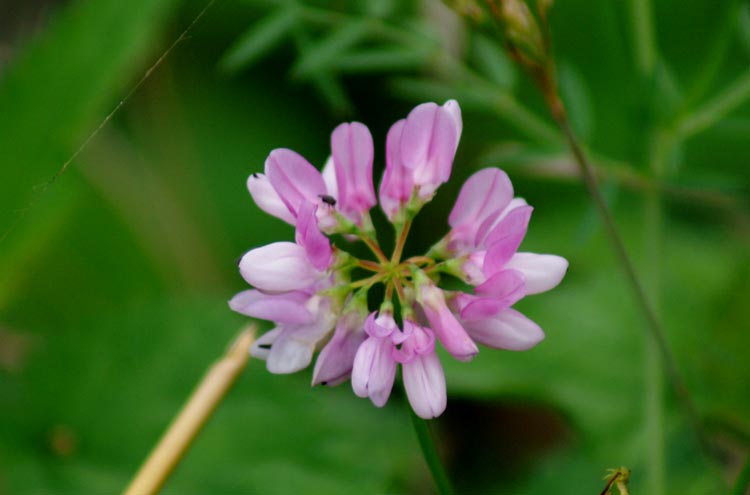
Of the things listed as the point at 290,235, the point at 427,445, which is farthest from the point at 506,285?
the point at 290,235

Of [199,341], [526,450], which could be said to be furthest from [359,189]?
[526,450]

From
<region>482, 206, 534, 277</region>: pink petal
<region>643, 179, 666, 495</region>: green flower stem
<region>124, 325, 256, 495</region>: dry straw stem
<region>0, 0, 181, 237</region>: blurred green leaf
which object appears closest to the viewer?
<region>482, 206, 534, 277</region>: pink petal

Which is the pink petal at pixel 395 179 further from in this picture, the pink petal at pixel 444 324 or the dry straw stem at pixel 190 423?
the dry straw stem at pixel 190 423

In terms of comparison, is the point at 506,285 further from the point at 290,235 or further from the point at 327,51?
the point at 290,235

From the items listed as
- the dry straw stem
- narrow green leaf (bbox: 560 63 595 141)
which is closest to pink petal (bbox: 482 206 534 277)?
the dry straw stem

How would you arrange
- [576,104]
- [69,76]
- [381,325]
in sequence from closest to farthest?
[381,325] < [576,104] < [69,76]

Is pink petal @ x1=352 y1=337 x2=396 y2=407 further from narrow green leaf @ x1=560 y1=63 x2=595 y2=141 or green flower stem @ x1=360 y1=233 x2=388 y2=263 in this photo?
narrow green leaf @ x1=560 y1=63 x2=595 y2=141

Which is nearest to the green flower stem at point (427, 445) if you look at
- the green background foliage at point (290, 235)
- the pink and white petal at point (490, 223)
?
the pink and white petal at point (490, 223)

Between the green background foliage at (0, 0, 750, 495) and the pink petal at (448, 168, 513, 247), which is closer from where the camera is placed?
the pink petal at (448, 168, 513, 247)
